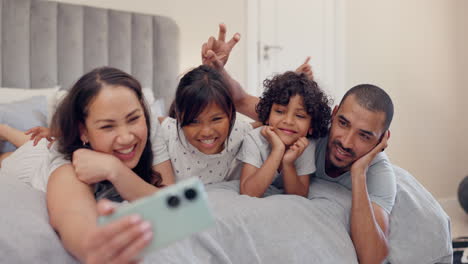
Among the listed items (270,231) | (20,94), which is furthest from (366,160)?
(20,94)

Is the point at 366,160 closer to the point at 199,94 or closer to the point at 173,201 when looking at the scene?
the point at 199,94

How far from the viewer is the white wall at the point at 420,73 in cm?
400

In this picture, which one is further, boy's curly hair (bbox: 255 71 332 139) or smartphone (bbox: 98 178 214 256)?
boy's curly hair (bbox: 255 71 332 139)

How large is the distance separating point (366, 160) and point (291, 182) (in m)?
0.25

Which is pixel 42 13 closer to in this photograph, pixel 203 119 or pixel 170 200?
pixel 203 119

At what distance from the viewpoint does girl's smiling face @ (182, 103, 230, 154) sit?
1347mm

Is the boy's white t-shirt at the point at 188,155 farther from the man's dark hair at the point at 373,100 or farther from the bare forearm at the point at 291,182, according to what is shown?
the man's dark hair at the point at 373,100

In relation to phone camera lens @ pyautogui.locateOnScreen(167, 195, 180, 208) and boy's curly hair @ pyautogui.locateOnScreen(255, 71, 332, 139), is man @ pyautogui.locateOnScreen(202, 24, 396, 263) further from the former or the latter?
phone camera lens @ pyautogui.locateOnScreen(167, 195, 180, 208)

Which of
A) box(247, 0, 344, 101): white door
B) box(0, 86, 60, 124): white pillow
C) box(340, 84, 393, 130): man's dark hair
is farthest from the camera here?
box(247, 0, 344, 101): white door

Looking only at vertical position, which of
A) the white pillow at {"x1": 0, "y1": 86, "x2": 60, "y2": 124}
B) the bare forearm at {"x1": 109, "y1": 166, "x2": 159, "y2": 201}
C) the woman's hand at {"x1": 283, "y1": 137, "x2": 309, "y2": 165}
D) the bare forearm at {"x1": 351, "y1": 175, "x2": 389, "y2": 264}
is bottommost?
the bare forearm at {"x1": 351, "y1": 175, "x2": 389, "y2": 264}

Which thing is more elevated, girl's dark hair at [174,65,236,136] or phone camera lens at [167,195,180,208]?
girl's dark hair at [174,65,236,136]

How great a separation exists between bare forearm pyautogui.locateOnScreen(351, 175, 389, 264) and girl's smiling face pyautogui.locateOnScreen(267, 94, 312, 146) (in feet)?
1.00

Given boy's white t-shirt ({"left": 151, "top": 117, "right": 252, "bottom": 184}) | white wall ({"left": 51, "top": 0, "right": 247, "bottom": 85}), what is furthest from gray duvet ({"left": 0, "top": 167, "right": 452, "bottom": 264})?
white wall ({"left": 51, "top": 0, "right": 247, "bottom": 85})

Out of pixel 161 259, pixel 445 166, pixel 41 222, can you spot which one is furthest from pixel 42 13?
pixel 445 166
